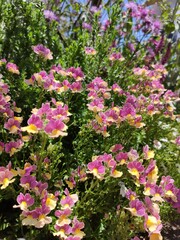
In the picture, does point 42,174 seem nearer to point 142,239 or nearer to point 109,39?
point 142,239

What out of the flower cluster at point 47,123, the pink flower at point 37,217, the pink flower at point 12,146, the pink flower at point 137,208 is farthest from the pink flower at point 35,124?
the pink flower at point 137,208

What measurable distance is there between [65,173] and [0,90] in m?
0.45

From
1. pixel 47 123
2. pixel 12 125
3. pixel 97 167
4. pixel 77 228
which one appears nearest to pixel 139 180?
pixel 97 167

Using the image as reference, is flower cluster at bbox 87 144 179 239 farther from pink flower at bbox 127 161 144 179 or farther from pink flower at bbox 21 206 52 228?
pink flower at bbox 21 206 52 228

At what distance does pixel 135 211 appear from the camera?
55.9 inches

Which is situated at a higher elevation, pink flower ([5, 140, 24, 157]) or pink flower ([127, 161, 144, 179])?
pink flower ([5, 140, 24, 157])

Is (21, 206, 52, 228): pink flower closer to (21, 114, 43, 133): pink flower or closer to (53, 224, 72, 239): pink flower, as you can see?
(53, 224, 72, 239): pink flower

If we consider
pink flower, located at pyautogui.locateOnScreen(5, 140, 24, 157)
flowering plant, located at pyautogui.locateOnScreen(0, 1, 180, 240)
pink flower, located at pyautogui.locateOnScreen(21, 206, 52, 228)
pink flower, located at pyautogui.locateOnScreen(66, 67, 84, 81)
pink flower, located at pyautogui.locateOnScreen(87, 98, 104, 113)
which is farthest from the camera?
pink flower, located at pyautogui.locateOnScreen(66, 67, 84, 81)

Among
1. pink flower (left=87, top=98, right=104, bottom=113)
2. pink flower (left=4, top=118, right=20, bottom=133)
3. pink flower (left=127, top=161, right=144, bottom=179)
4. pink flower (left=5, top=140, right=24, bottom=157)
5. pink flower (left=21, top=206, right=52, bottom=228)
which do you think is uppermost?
pink flower (left=87, top=98, right=104, bottom=113)

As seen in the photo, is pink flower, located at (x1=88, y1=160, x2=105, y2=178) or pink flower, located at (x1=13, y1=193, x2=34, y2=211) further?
pink flower, located at (x1=88, y1=160, x2=105, y2=178)

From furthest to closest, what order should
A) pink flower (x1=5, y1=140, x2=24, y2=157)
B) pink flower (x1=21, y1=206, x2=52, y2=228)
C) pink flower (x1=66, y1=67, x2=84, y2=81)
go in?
pink flower (x1=66, y1=67, x2=84, y2=81), pink flower (x1=5, y1=140, x2=24, y2=157), pink flower (x1=21, y1=206, x2=52, y2=228)

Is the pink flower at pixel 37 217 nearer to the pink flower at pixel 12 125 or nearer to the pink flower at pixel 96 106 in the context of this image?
the pink flower at pixel 12 125

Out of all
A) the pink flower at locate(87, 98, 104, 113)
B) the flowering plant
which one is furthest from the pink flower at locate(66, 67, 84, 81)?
the pink flower at locate(87, 98, 104, 113)

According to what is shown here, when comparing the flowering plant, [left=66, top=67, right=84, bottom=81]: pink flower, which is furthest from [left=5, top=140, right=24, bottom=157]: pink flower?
[left=66, top=67, right=84, bottom=81]: pink flower
